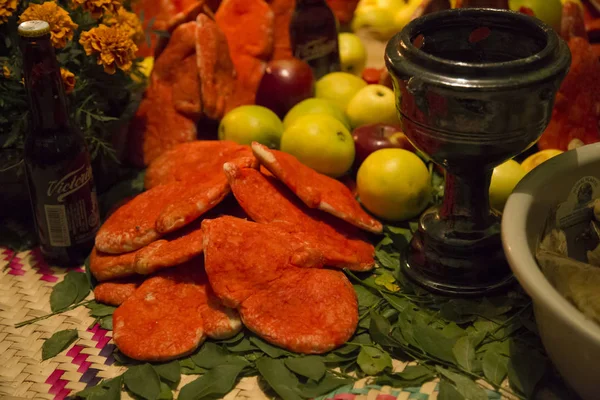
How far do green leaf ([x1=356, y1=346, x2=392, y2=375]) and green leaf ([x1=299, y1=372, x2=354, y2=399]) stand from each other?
1.4 inches

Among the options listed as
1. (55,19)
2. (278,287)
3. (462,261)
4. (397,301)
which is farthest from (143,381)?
(55,19)

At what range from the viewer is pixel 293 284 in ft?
4.09

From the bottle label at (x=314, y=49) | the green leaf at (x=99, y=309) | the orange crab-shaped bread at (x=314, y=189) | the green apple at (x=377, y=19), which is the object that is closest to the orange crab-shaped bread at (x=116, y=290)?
the green leaf at (x=99, y=309)

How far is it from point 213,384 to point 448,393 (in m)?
0.37

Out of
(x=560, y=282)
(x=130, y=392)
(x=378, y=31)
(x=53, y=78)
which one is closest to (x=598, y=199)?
(x=560, y=282)

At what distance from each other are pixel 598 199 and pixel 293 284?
1.74 ft

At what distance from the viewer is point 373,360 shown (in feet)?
3.85

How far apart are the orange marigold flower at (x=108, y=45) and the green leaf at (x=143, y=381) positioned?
647 mm

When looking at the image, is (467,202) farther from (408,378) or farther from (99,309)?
(99,309)

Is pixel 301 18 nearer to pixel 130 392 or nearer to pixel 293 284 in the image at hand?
pixel 293 284

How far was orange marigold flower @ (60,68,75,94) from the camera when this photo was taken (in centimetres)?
142

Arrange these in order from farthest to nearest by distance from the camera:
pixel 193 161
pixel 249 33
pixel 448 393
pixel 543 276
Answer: pixel 249 33
pixel 193 161
pixel 448 393
pixel 543 276

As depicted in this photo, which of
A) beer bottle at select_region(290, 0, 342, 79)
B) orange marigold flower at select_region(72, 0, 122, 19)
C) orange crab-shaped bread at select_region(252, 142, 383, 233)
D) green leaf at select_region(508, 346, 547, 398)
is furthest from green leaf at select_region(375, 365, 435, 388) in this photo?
beer bottle at select_region(290, 0, 342, 79)

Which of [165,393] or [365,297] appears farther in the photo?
[365,297]
